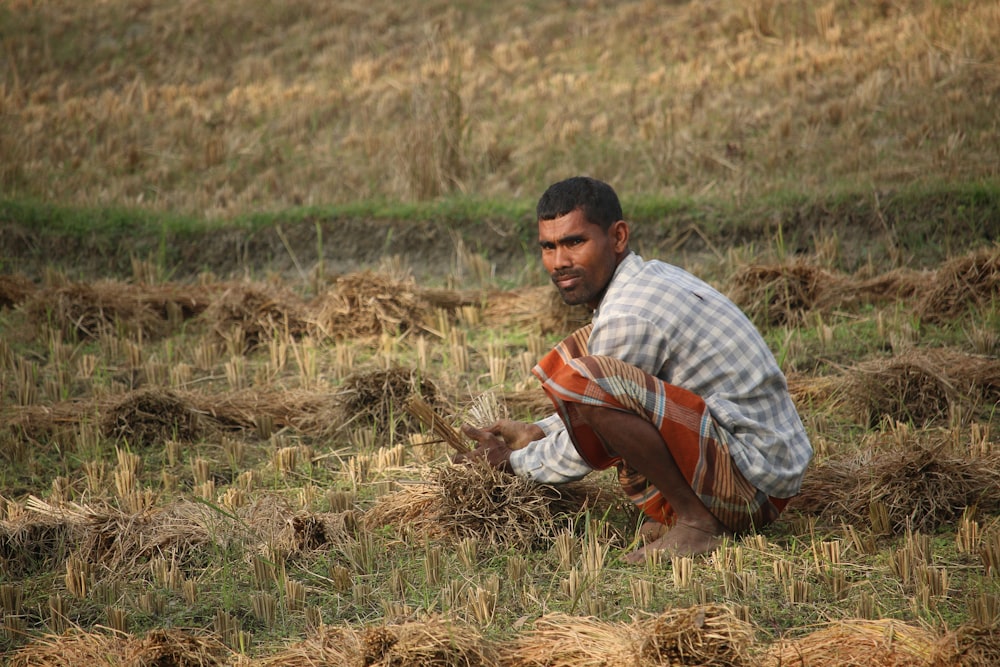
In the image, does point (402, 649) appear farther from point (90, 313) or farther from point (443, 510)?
point (90, 313)

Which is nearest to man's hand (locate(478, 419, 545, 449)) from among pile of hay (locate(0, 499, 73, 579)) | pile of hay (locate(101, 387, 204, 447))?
pile of hay (locate(0, 499, 73, 579))

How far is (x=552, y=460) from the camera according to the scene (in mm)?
3885

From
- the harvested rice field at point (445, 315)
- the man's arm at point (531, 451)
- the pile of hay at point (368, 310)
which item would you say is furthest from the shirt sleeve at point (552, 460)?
the pile of hay at point (368, 310)

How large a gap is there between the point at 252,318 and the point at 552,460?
3563 mm

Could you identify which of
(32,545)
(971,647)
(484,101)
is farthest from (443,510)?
(484,101)

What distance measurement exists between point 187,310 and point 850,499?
16.4ft

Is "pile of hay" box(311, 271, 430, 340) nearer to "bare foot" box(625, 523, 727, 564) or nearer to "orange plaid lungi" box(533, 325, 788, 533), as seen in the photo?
"orange plaid lungi" box(533, 325, 788, 533)

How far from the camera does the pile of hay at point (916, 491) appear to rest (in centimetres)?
391

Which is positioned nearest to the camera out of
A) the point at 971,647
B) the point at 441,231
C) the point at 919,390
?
the point at 971,647

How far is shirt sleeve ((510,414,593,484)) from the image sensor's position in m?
3.84

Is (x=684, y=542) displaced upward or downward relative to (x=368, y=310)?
upward

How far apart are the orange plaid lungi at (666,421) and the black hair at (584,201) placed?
1.66ft

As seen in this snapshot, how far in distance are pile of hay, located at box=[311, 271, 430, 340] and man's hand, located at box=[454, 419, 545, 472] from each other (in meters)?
2.81

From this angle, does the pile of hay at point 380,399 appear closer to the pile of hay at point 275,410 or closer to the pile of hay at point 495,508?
the pile of hay at point 275,410
